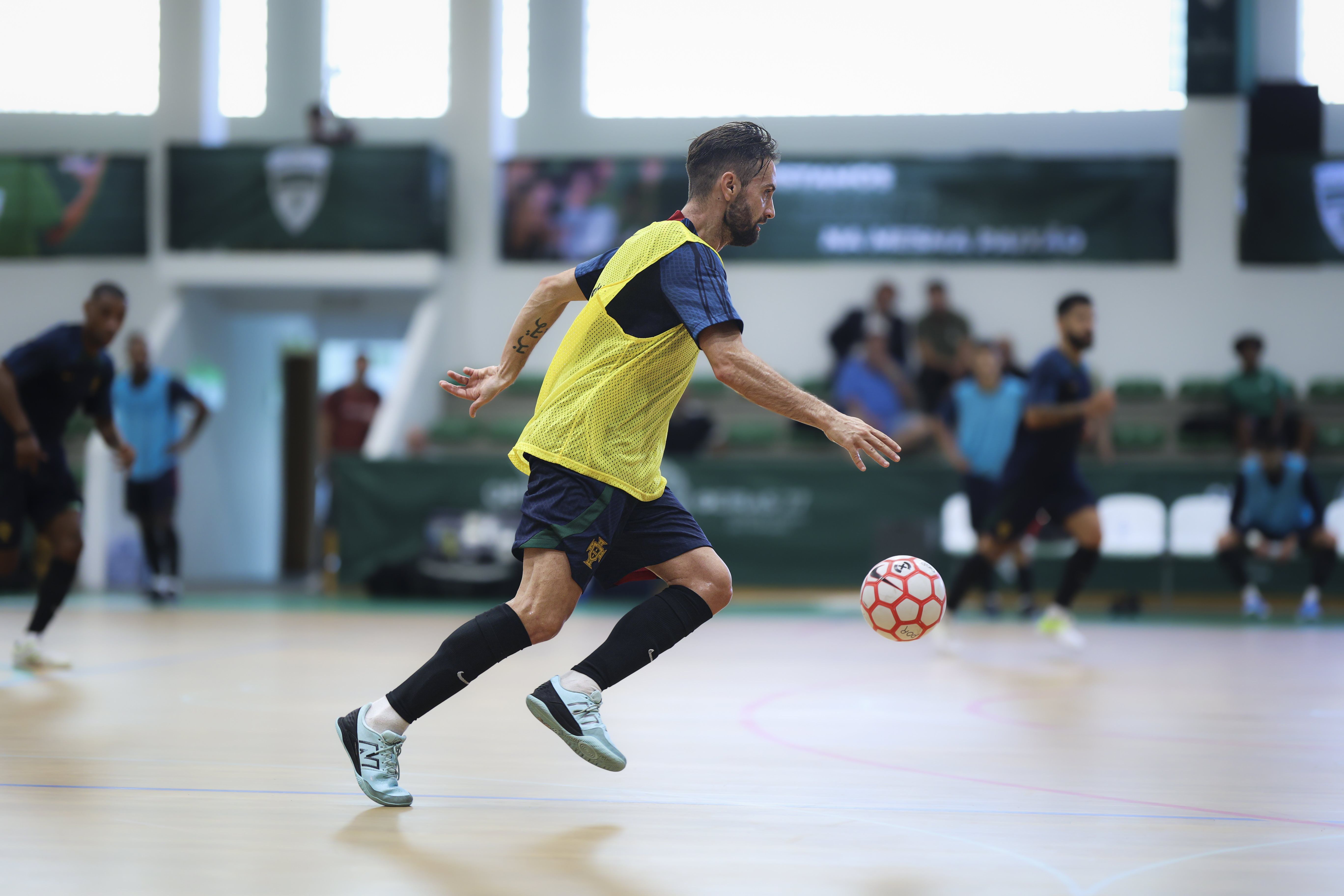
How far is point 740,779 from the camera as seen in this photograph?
4008 millimetres

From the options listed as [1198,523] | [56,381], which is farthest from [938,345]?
[56,381]

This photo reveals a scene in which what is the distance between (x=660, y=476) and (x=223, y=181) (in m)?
12.9

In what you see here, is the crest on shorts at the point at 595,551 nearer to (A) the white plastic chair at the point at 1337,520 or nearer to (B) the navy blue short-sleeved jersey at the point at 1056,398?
(B) the navy blue short-sleeved jersey at the point at 1056,398

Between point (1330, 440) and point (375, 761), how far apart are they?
1229 cm

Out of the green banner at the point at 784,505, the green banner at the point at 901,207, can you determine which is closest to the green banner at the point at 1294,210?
the green banner at the point at 901,207

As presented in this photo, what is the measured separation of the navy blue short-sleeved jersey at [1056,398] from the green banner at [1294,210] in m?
7.90

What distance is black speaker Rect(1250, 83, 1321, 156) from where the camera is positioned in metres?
14.6

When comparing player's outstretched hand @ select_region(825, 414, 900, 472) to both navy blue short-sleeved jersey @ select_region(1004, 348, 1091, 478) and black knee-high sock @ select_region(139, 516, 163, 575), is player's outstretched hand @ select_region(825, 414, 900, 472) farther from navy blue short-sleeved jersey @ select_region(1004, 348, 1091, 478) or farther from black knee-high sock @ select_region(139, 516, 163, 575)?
black knee-high sock @ select_region(139, 516, 163, 575)

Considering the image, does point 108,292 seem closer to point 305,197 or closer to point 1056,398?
point 1056,398

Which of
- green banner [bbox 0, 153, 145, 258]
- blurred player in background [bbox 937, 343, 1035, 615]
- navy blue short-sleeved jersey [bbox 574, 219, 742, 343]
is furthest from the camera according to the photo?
green banner [bbox 0, 153, 145, 258]

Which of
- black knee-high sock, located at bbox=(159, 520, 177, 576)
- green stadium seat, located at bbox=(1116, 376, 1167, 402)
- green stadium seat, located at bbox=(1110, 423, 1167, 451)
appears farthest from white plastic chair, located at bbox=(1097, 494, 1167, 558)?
black knee-high sock, located at bbox=(159, 520, 177, 576)

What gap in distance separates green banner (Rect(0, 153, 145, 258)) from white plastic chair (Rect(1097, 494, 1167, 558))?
11.5 metres

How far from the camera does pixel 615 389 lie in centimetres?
357

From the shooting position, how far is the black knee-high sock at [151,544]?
37.9 ft
